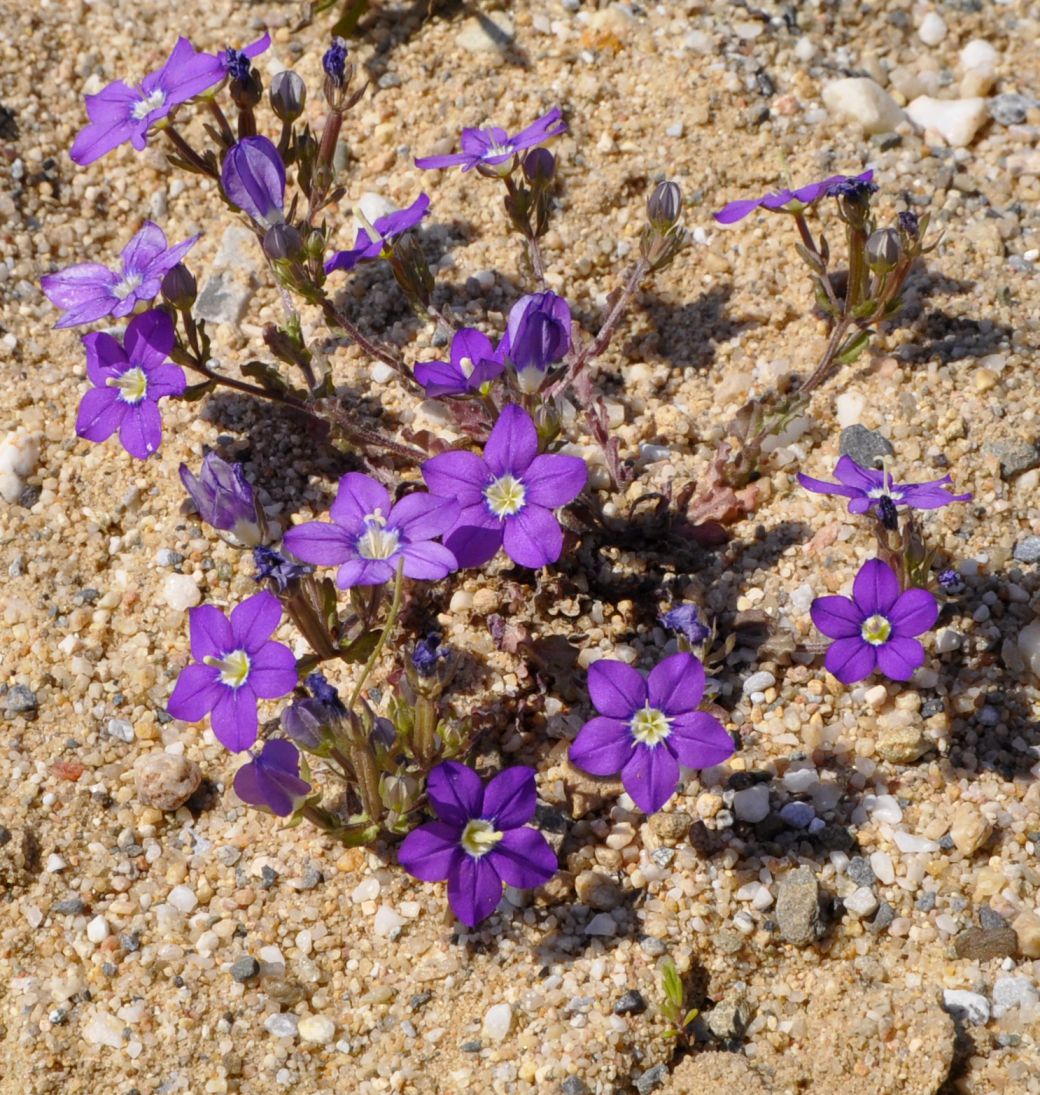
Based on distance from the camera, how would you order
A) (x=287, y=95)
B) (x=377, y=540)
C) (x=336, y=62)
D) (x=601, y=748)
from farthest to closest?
Result: (x=336, y=62), (x=287, y=95), (x=377, y=540), (x=601, y=748)

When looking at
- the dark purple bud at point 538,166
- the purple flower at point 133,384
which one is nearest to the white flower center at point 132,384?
the purple flower at point 133,384

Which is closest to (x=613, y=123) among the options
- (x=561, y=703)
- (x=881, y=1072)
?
(x=561, y=703)

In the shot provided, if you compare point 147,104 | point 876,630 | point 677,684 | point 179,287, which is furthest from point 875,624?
point 147,104

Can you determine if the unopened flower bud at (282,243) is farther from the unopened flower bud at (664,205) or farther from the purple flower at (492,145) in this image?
the unopened flower bud at (664,205)

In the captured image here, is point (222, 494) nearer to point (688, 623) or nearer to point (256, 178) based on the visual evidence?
point (256, 178)

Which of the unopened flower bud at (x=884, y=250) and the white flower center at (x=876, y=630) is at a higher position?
the unopened flower bud at (x=884, y=250)

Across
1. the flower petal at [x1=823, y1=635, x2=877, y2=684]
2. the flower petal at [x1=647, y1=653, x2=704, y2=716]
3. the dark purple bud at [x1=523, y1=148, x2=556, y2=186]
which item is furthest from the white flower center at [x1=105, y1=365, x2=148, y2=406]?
the flower petal at [x1=823, y1=635, x2=877, y2=684]

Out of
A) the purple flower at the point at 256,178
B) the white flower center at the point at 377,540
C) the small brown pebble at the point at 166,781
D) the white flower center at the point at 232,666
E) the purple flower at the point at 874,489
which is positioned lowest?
the small brown pebble at the point at 166,781
